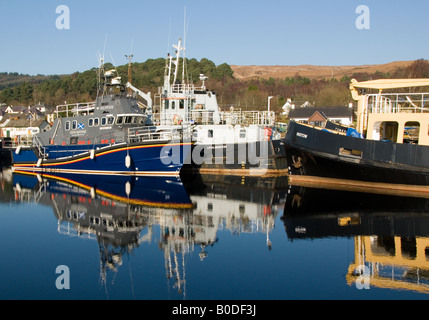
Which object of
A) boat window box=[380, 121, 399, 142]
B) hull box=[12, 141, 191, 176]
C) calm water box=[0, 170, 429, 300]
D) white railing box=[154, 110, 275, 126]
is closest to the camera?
calm water box=[0, 170, 429, 300]

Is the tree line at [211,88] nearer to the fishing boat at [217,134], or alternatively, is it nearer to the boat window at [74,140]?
the fishing boat at [217,134]

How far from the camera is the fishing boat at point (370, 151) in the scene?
1819cm

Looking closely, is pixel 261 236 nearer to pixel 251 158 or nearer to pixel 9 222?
pixel 9 222

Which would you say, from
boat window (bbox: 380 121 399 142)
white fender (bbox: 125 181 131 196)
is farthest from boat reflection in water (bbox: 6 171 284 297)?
boat window (bbox: 380 121 399 142)

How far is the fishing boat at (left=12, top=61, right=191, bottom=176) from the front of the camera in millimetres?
23734

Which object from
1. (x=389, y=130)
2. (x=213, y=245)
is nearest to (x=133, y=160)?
(x=213, y=245)

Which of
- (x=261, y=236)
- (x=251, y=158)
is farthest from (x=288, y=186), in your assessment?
(x=261, y=236)

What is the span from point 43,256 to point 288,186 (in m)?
13.2

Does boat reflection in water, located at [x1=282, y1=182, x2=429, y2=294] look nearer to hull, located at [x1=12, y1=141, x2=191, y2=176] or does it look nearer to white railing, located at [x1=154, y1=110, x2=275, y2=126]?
hull, located at [x1=12, y1=141, x2=191, y2=176]

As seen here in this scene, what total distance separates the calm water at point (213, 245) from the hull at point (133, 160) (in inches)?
149

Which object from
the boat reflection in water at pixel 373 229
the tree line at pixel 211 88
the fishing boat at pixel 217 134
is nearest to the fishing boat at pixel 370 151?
the boat reflection in water at pixel 373 229

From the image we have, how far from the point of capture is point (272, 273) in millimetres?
9820

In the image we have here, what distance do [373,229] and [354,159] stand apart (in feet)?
20.5

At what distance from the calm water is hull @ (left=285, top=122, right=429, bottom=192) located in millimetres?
1379
